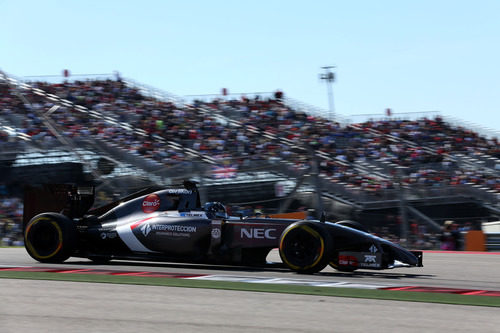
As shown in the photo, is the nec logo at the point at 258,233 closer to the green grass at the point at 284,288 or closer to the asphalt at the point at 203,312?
the green grass at the point at 284,288

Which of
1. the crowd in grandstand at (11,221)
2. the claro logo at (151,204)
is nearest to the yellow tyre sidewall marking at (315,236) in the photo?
the claro logo at (151,204)

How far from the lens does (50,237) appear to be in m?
10.4

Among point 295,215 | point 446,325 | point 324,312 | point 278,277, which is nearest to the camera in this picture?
point 446,325

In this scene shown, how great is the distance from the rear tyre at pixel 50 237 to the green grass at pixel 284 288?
1.55 meters

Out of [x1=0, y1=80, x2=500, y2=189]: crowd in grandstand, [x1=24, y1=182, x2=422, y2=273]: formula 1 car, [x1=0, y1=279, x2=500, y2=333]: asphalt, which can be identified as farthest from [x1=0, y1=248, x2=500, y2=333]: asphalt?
[x1=0, y1=80, x2=500, y2=189]: crowd in grandstand

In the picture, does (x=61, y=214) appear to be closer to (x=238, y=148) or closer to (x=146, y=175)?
(x=146, y=175)

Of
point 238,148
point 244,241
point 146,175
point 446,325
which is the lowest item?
point 446,325

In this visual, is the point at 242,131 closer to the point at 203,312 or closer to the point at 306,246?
the point at 306,246

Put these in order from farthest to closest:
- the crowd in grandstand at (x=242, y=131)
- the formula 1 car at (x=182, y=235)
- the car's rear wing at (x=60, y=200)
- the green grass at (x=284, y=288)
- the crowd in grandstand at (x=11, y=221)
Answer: the crowd in grandstand at (x=242, y=131) → the crowd in grandstand at (x=11, y=221) → the car's rear wing at (x=60, y=200) → the formula 1 car at (x=182, y=235) → the green grass at (x=284, y=288)

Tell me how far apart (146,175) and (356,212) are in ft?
18.0

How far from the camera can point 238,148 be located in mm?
24375

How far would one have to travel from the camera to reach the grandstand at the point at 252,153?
1706 cm

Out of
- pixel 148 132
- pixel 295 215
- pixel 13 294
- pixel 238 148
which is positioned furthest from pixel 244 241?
pixel 148 132

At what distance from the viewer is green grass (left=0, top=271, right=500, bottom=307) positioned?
6.70 meters
